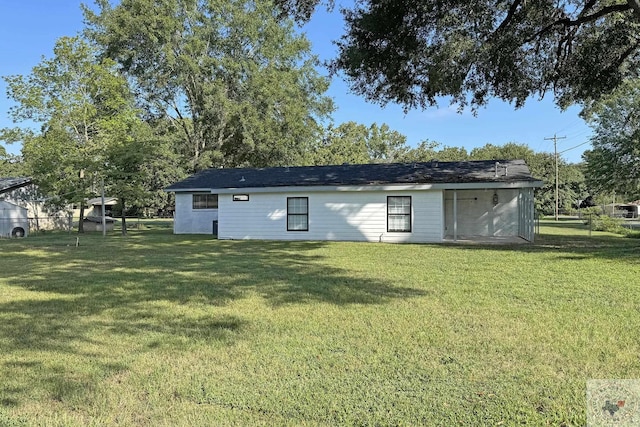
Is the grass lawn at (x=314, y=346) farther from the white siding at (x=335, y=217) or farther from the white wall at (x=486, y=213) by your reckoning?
the white wall at (x=486, y=213)

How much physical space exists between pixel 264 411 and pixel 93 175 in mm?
24113

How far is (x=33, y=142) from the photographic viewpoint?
23344mm

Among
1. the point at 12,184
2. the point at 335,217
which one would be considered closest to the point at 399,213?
the point at 335,217

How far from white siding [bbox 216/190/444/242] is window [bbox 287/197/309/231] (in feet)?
0.54

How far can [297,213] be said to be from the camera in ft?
61.4

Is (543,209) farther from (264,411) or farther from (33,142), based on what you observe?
(264,411)

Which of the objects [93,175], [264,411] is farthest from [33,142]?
[264,411]

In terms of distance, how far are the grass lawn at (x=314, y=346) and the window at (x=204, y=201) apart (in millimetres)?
14207

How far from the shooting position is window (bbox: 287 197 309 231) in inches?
733

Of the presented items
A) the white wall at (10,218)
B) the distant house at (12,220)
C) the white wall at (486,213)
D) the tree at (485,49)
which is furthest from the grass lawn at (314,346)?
the white wall at (10,218)

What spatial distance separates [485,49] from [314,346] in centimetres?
835

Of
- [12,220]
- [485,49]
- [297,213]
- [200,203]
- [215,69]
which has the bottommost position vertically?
[12,220]

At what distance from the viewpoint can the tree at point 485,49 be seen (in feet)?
33.7

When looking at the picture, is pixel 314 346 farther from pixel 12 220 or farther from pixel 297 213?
pixel 12 220
